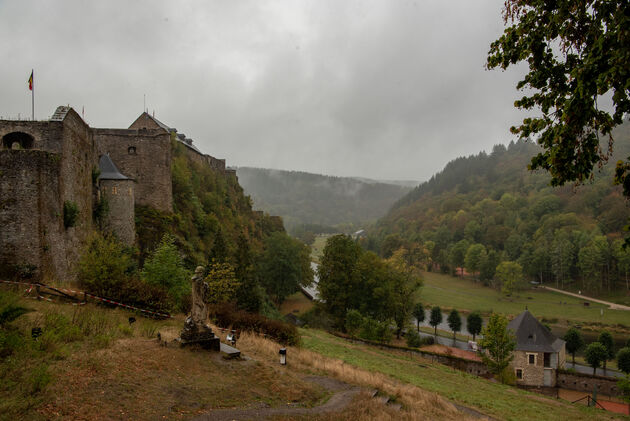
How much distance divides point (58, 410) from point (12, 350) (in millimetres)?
2972

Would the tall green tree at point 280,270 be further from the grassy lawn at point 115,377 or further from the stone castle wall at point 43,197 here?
the grassy lawn at point 115,377

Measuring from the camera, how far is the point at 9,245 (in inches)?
665

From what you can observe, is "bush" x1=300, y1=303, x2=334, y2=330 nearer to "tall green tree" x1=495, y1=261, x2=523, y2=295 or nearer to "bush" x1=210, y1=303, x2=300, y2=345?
"bush" x1=210, y1=303, x2=300, y2=345

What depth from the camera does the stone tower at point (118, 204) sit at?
2486cm

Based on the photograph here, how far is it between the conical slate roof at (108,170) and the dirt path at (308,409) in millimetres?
20486

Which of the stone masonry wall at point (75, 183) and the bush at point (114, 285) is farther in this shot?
the stone masonry wall at point (75, 183)

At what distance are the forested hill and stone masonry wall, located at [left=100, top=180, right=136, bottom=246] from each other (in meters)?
62.1

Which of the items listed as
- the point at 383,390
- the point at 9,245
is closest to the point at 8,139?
the point at 9,245

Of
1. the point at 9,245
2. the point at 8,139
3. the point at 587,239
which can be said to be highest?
the point at 8,139

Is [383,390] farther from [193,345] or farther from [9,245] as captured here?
[9,245]

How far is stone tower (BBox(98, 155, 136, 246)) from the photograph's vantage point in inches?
979

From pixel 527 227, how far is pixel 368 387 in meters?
117

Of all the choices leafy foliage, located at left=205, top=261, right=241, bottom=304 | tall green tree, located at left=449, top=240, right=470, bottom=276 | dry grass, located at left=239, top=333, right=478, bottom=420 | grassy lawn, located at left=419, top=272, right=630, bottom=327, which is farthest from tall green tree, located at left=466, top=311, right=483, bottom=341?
tall green tree, located at left=449, top=240, right=470, bottom=276

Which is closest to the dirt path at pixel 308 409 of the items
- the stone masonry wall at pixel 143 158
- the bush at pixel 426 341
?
the stone masonry wall at pixel 143 158
